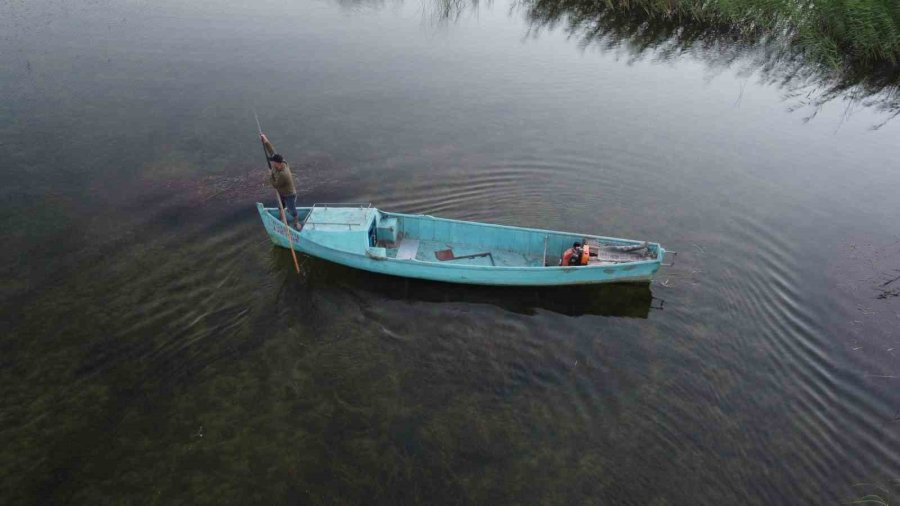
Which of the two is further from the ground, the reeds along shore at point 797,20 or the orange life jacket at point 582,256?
the reeds along shore at point 797,20

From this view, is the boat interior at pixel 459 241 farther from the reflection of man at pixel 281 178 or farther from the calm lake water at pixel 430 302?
the calm lake water at pixel 430 302

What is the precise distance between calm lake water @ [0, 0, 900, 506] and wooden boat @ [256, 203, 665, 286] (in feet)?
2.26

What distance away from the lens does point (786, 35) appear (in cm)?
2597

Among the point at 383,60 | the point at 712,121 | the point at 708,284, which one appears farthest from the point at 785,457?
the point at 383,60

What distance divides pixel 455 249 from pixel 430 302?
71.2 inches

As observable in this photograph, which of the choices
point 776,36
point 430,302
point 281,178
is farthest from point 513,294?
point 776,36

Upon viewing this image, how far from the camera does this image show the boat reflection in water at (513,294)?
43.4 feet

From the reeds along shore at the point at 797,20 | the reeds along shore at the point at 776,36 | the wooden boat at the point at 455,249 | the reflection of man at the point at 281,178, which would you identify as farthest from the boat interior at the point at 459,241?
the reeds along shore at the point at 797,20

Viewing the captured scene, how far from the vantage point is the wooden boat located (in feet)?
42.1

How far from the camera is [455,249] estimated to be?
14.3 metres

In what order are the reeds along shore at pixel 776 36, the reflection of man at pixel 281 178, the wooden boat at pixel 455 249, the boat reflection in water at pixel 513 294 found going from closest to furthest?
the wooden boat at pixel 455 249 → the reflection of man at pixel 281 178 → the boat reflection in water at pixel 513 294 → the reeds along shore at pixel 776 36

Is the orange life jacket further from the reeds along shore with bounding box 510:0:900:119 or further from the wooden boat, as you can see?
the reeds along shore with bounding box 510:0:900:119

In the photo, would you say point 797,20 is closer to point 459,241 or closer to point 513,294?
point 459,241

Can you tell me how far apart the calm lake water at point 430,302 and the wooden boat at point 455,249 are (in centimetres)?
69
